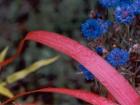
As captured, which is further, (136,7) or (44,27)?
(44,27)

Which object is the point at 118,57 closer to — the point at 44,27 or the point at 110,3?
the point at 110,3

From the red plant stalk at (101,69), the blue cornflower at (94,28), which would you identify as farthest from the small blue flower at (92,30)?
the red plant stalk at (101,69)

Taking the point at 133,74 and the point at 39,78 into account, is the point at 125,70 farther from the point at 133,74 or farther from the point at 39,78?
the point at 39,78

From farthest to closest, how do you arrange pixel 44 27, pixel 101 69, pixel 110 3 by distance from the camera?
pixel 44 27, pixel 110 3, pixel 101 69

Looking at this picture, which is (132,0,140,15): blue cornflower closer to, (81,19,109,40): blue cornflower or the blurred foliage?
(81,19,109,40): blue cornflower

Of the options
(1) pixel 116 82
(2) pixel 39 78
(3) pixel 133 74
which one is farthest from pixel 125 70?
(2) pixel 39 78

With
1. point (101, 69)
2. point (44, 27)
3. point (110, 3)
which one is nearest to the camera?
point (101, 69)

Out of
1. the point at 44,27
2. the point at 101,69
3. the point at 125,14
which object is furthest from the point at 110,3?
the point at 44,27
